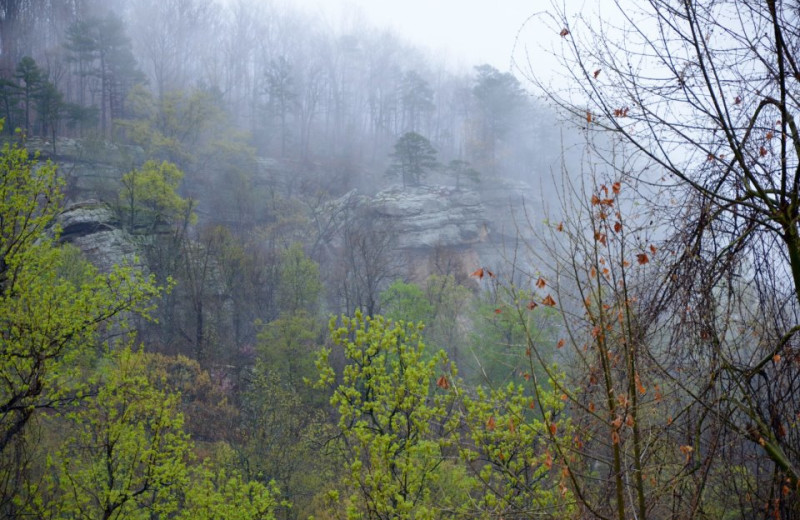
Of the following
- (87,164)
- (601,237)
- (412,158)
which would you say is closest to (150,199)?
(87,164)

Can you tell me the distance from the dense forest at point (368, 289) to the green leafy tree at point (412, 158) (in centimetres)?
20

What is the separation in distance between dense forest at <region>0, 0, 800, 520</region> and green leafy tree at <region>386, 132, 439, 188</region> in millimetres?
205

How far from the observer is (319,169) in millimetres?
41375

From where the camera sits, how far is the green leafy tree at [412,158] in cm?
3656

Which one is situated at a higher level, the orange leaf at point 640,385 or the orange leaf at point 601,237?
the orange leaf at point 601,237

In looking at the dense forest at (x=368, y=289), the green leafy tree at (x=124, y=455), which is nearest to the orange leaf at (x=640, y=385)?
the dense forest at (x=368, y=289)

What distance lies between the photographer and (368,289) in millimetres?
25078

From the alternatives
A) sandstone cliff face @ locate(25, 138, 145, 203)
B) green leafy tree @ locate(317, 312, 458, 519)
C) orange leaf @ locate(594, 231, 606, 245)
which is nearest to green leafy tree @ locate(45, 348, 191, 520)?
green leafy tree @ locate(317, 312, 458, 519)

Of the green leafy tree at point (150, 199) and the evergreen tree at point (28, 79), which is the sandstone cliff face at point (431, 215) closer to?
the green leafy tree at point (150, 199)

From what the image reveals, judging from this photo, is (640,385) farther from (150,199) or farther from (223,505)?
(150,199)

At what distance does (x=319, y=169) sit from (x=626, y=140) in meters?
39.6

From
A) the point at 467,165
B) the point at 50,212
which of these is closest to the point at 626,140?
the point at 50,212

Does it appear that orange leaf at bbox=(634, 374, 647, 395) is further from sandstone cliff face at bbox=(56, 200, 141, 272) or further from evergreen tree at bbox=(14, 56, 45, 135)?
evergreen tree at bbox=(14, 56, 45, 135)

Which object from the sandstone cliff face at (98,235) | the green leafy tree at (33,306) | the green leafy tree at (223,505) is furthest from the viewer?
the sandstone cliff face at (98,235)
